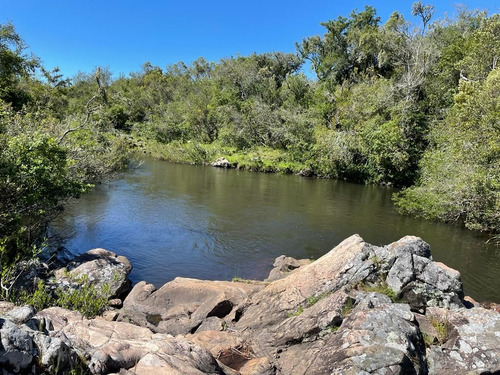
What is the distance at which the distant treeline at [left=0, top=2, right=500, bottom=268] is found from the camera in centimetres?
1474

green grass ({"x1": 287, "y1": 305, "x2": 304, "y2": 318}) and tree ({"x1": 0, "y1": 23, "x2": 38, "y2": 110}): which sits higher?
tree ({"x1": 0, "y1": 23, "x2": 38, "y2": 110})

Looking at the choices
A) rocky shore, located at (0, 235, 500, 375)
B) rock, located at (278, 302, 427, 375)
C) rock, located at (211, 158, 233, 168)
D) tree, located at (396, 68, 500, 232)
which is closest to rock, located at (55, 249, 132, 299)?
rocky shore, located at (0, 235, 500, 375)

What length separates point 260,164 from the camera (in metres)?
50.8

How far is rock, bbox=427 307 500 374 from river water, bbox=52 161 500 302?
26.8ft

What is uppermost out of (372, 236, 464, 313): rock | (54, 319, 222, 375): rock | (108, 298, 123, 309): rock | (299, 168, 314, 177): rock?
(299, 168, 314, 177): rock

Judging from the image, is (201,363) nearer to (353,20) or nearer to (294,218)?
(294,218)

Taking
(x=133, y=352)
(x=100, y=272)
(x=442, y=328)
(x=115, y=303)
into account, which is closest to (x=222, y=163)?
(x=100, y=272)

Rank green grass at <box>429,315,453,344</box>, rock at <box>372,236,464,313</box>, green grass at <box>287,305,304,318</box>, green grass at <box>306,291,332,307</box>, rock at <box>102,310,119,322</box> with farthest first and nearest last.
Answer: rock at <box>102,310,119,322</box>
green grass at <box>306,291,332,307</box>
green grass at <box>287,305,304,318</box>
rock at <box>372,236,464,313</box>
green grass at <box>429,315,453,344</box>

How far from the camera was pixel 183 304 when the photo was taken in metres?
12.1

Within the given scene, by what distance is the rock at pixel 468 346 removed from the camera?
6516 mm

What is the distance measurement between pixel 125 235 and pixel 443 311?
16083mm

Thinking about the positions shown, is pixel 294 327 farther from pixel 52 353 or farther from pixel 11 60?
pixel 11 60

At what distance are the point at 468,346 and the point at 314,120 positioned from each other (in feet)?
157

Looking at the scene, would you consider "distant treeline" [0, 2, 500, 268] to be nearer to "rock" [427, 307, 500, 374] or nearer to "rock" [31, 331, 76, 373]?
"rock" [31, 331, 76, 373]
